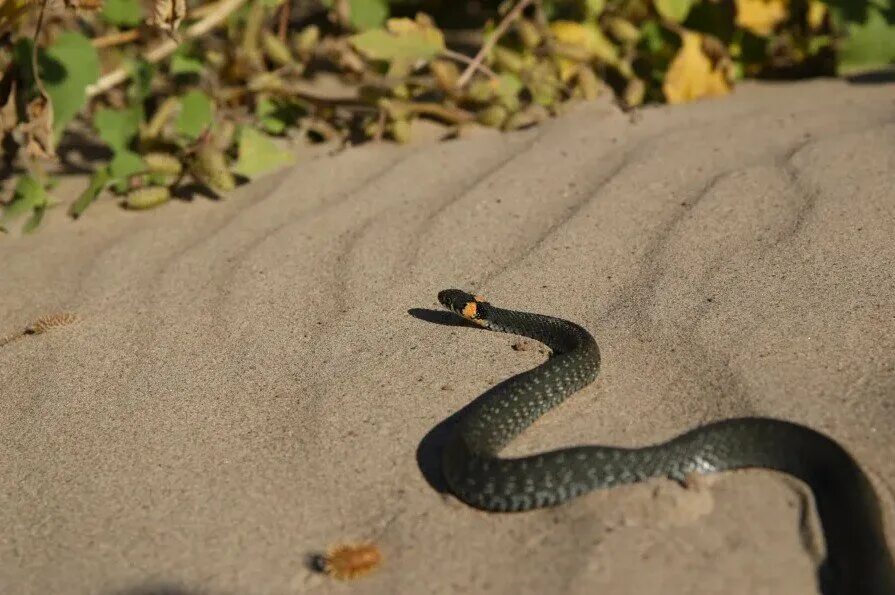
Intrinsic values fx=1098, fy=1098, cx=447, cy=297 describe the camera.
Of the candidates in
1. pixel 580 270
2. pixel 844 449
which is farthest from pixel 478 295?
pixel 844 449

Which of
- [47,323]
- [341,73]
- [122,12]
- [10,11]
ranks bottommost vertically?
[47,323]

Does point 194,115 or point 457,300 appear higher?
point 194,115

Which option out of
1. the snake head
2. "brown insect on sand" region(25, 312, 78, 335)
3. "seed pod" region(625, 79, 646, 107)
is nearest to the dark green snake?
the snake head

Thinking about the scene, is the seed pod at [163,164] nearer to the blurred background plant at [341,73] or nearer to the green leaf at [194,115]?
the blurred background plant at [341,73]

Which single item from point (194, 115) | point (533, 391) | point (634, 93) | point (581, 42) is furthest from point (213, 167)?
point (533, 391)

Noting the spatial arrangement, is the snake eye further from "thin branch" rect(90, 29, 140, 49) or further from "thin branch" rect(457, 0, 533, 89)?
"thin branch" rect(90, 29, 140, 49)

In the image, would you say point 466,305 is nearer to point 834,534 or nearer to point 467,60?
point 834,534
